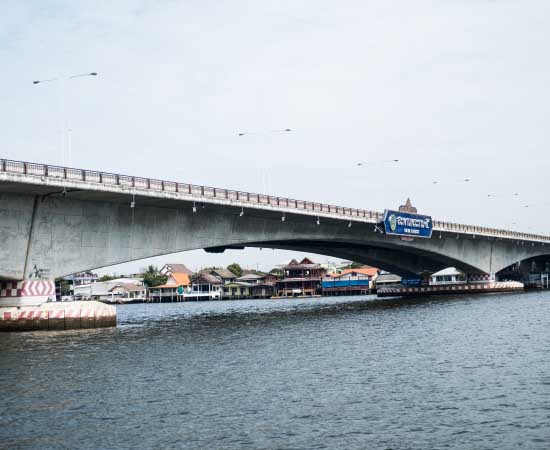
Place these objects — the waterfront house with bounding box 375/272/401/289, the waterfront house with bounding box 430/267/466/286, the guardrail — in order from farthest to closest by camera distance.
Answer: the waterfront house with bounding box 375/272/401/289
the waterfront house with bounding box 430/267/466/286
the guardrail

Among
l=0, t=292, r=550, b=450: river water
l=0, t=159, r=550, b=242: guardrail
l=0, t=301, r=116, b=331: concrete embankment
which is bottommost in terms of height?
l=0, t=292, r=550, b=450: river water

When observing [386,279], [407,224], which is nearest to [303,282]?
[386,279]

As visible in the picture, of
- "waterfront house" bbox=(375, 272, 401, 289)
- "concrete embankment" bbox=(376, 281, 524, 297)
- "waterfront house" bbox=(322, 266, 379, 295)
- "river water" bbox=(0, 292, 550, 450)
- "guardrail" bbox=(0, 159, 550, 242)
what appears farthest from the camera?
"waterfront house" bbox=(322, 266, 379, 295)

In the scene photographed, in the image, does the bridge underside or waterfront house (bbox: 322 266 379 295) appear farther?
waterfront house (bbox: 322 266 379 295)

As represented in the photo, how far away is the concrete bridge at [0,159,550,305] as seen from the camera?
51688 mm

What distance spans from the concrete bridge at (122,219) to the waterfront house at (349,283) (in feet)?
325

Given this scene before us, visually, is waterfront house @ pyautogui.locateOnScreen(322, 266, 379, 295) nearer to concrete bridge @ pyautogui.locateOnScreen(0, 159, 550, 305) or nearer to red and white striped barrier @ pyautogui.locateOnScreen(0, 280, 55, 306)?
concrete bridge @ pyautogui.locateOnScreen(0, 159, 550, 305)

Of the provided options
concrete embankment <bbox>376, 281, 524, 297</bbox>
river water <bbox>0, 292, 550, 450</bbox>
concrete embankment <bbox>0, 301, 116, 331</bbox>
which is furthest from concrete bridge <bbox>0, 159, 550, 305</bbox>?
concrete embankment <bbox>376, 281, 524, 297</bbox>

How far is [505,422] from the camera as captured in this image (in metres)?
21.4

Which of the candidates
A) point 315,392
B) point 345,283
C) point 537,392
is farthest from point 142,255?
point 345,283

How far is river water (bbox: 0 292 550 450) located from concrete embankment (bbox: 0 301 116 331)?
14.1 ft

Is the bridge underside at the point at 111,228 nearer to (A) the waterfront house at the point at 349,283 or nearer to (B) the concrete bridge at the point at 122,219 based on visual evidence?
(B) the concrete bridge at the point at 122,219

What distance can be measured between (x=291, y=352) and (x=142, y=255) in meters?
26.1

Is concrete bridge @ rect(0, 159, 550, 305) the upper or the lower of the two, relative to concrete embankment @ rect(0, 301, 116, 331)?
upper
